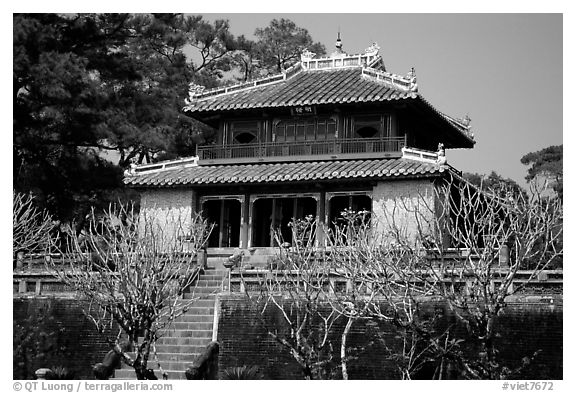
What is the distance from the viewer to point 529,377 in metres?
17.5

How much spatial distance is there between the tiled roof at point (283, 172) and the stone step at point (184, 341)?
6744 mm

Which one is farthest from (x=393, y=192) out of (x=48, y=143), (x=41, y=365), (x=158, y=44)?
(x=158, y=44)

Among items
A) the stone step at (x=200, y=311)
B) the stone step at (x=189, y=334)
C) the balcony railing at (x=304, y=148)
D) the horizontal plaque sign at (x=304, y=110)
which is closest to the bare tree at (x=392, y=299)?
the stone step at (x=189, y=334)

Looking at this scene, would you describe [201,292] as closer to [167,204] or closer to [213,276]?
[213,276]

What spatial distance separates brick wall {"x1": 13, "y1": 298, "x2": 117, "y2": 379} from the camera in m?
20.9

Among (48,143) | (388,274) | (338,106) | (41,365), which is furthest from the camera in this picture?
(48,143)

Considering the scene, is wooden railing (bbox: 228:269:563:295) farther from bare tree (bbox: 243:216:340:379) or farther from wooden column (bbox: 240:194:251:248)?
wooden column (bbox: 240:194:251:248)

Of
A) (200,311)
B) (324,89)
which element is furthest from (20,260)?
(324,89)

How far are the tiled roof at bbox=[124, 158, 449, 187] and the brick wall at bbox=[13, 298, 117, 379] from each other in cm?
612

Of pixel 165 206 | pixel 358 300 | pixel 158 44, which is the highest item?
pixel 158 44

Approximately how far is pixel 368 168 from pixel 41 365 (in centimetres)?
1003

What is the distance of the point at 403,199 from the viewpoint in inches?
958

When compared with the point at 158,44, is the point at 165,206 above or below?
below
